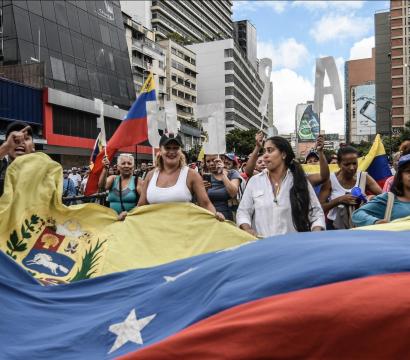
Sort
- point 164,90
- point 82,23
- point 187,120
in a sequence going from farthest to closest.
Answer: point 187,120
point 164,90
point 82,23

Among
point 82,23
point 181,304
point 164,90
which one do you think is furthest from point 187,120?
point 181,304

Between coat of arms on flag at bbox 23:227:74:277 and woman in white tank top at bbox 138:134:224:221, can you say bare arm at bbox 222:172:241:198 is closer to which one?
woman in white tank top at bbox 138:134:224:221

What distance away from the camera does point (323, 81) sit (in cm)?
659

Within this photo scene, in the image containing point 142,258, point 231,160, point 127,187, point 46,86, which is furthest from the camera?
point 46,86

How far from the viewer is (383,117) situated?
11381cm

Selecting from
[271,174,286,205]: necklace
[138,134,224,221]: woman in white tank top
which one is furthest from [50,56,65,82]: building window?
[271,174,286,205]: necklace

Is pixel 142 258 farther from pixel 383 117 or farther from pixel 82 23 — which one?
pixel 383 117

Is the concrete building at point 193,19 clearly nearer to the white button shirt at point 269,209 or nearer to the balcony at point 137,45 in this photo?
the balcony at point 137,45

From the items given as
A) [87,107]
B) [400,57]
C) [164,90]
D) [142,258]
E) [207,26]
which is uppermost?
[207,26]

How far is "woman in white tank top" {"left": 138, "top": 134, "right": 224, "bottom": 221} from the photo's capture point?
462 cm

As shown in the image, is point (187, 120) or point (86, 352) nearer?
point (86, 352)

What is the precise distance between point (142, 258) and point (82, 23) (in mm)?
43600

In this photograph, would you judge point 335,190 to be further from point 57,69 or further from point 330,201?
point 57,69

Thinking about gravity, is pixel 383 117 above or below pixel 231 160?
above
